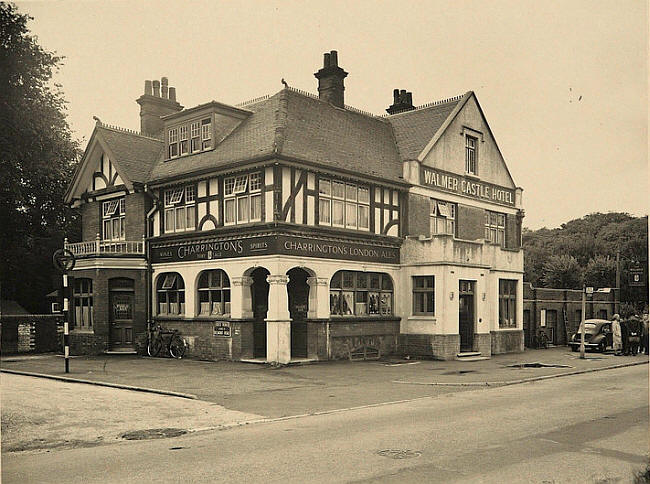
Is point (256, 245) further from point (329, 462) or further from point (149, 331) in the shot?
point (329, 462)

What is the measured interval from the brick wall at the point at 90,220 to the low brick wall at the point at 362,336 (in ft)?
40.5

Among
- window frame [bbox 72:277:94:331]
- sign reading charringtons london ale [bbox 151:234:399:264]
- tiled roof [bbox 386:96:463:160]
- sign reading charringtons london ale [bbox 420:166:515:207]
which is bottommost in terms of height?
window frame [bbox 72:277:94:331]

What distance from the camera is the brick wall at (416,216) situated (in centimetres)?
Result: 2853

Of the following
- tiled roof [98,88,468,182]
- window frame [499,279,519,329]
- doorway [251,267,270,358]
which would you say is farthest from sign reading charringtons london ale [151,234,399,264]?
window frame [499,279,519,329]

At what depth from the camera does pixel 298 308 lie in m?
25.4

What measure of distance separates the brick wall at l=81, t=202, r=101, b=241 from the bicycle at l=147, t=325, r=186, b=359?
256 inches

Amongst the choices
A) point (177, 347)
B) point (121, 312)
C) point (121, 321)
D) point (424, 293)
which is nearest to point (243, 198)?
point (177, 347)

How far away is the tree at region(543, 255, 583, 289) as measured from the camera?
132ft

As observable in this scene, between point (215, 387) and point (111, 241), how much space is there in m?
14.3

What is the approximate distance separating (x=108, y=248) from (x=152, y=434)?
62.2ft

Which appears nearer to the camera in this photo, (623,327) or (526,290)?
(623,327)

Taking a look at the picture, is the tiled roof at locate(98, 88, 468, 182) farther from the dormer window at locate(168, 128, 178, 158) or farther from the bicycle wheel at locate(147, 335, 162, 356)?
the bicycle wheel at locate(147, 335, 162, 356)

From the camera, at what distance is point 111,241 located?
30.0m

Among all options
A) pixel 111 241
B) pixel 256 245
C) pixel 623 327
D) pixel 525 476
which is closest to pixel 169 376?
pixel 256 245
